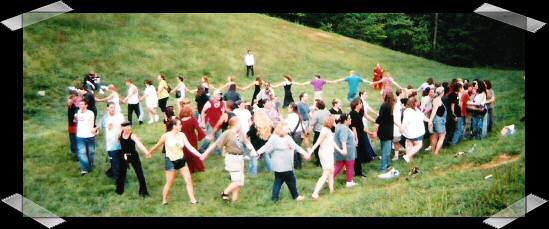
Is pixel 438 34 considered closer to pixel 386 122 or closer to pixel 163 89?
pixel 386 122

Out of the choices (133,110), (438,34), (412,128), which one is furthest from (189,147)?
(438,34)

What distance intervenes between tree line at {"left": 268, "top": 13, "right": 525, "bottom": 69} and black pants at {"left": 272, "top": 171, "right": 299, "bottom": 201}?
3107mm

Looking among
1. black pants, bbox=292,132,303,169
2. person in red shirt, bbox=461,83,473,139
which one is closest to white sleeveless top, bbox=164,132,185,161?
black pants, bbox=292,132,303,169

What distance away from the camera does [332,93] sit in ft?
54.7

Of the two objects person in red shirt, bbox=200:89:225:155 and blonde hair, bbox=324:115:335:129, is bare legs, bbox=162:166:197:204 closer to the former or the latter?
person in red shirt, bbox=200:89:225:155

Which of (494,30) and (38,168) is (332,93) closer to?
(494,30)

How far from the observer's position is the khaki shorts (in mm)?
15062

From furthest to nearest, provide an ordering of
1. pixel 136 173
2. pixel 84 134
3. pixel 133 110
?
pixel 133 110, pixel 84 134, pixel 136 173

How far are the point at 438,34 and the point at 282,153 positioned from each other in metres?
4.09

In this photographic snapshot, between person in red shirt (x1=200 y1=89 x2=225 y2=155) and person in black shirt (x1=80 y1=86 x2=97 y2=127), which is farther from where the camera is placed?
person in red shirt (x1=200 y1=89 x2=225 y2=155)

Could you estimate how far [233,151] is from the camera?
591 inches

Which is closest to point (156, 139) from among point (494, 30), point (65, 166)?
point (65, 166)

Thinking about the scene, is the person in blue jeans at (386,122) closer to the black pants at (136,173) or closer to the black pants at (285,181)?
the black pants at (285,181)

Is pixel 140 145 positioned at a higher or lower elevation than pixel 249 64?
lower
